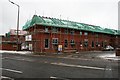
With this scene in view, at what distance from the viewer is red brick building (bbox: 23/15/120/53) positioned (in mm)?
37000

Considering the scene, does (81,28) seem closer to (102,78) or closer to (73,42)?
(73,42)

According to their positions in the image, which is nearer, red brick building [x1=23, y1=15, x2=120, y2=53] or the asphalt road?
the asphalt road

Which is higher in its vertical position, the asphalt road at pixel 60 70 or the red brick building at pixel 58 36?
the red brick building at pixel 58 36

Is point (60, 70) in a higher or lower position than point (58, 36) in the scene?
lower

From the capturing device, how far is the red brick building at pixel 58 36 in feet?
121

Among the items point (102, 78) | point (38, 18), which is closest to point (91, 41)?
point (38, 18)

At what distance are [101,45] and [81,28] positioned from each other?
8.96 m

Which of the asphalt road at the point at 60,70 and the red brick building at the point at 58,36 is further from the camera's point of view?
the red brick building at the point at 58,36

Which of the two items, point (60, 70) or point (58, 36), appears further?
point (58, 36)

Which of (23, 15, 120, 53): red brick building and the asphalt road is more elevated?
(23, 15, 120, 53): red brick building

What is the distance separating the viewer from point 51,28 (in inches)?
1539

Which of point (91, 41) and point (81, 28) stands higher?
point (81, 28)

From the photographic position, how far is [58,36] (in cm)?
3922

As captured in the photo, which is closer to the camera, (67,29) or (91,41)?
(67,29)
